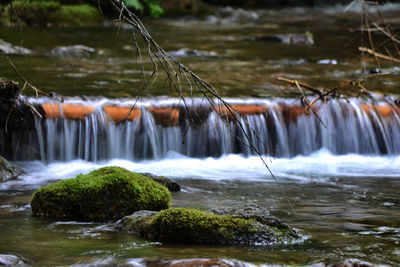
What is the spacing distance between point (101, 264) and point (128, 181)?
64.3 inches

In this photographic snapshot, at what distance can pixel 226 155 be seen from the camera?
10180mm

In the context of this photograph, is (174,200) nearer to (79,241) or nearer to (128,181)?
(128,181)

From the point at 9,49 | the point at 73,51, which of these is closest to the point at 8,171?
the point at 9,49

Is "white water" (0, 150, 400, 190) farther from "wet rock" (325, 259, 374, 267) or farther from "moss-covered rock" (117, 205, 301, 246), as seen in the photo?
"wet rock" (325, 259, 374, 267)

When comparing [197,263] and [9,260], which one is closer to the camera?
[197,263]

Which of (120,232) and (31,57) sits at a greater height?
(31,57)

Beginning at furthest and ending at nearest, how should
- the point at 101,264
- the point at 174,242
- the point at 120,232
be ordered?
the point at 120,232
the point at 174,242
the point at 101,264

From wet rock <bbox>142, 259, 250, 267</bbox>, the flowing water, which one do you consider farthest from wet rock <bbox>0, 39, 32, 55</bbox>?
wet rock <bbox>142, 259, 250, 267</bbox>

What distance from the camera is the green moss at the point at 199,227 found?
16.9 ft

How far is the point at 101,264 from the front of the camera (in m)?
4.50

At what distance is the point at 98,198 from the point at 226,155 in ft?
14.4

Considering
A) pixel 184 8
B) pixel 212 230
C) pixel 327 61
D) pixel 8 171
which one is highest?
pixel 184 8

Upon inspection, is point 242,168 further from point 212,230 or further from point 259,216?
point 212,230

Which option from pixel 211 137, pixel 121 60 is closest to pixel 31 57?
pixel 121 60
